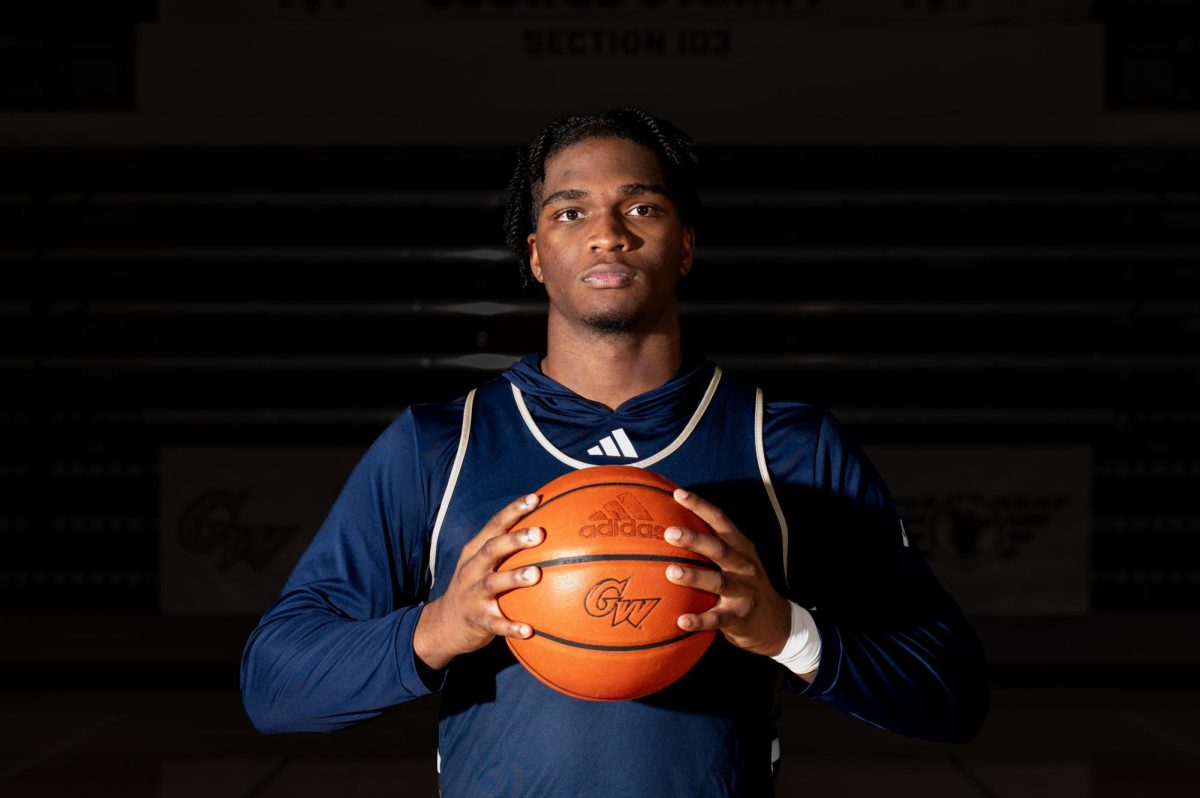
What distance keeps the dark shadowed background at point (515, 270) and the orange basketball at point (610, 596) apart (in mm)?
5260

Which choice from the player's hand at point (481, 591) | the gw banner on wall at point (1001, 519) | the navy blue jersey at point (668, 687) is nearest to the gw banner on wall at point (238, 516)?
the gw banner on wall at point (1001, 519)

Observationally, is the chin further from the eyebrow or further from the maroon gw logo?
the maroon gw logo

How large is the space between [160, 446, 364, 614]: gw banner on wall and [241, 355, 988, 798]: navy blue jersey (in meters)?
5.10

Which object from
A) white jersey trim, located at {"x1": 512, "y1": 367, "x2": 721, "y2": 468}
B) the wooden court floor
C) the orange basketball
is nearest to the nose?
white jersey trim, located at {"x1": 512, "y1": 367, "x2": 721, "y2": 468}

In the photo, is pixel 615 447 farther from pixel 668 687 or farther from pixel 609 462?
pixel 668 687

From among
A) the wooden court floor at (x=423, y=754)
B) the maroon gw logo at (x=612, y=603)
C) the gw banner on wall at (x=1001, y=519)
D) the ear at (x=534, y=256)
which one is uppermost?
the ear at (x=534, y=256)

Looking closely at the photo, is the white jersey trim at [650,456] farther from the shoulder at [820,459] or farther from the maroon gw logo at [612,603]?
the maroon gw logo at [612,603]

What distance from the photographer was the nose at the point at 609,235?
1.78 meters

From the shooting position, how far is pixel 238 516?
6.86 m

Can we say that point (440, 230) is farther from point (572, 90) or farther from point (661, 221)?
point (661, 221)

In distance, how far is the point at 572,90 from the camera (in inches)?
279

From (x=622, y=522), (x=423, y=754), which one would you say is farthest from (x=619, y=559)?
(x=423, y=754)

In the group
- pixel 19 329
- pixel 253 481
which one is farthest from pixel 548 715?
pixel 19 329

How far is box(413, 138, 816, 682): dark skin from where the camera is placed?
1573mm
